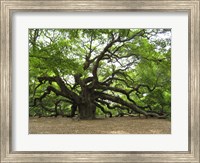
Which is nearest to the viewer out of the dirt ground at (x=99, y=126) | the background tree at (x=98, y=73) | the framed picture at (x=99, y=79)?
the framed picture at (x=99, y=79)

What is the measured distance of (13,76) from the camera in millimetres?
2203

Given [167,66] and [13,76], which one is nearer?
[13,76]

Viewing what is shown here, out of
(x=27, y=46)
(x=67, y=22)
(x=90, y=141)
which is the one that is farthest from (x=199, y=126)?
(x=27, y=46)

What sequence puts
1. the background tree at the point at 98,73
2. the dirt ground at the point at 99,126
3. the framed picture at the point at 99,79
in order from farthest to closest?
1. the background tree at the point at 98,73
2. the dirt ground at the point at 99,126
3. the framed picture at the point at 99,79

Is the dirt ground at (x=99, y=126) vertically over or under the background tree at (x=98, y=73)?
under

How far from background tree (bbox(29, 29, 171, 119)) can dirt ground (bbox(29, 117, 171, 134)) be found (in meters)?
0.07

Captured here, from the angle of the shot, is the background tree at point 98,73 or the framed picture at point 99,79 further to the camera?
the background tree at point 98,73

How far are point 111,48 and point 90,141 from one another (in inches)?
34.6

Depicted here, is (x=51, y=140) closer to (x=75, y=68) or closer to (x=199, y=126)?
(x=75, y=68)

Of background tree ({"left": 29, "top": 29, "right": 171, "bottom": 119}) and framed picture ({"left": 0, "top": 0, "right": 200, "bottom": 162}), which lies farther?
background tree ({"left": 29, "top": 29, "right": 171, "bottom": 119})

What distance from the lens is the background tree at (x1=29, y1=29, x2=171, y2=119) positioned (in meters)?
2.48

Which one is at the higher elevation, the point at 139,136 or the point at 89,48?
the point at 89,48

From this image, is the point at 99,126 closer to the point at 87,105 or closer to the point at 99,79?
the point at 87,105

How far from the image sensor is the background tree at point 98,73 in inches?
97.7
